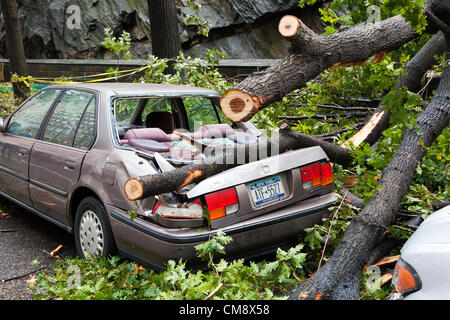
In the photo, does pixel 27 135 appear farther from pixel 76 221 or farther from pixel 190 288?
pixel 190 288

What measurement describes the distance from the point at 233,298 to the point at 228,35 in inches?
748

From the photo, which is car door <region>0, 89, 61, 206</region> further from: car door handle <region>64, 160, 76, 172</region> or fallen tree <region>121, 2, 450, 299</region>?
fallen tree <region>121, 2, 450, 299</region>

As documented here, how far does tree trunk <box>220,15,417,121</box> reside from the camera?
3.86m

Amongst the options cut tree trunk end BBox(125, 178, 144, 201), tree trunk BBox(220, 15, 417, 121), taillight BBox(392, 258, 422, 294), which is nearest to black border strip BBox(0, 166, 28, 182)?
cut tree trunk end BBox(125, 178, 144, 201)

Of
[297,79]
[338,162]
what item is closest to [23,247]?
[297,79]

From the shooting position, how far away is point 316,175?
409cm

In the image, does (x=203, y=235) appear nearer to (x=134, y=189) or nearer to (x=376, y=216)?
(x=134, y=189)

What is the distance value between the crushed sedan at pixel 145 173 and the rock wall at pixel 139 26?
15.9m

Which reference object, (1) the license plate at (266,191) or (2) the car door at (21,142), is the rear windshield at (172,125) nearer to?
(1) the license plate at (266,191)

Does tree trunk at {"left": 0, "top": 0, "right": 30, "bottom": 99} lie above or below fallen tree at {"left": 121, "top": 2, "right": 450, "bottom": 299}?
above

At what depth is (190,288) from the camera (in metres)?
3.10

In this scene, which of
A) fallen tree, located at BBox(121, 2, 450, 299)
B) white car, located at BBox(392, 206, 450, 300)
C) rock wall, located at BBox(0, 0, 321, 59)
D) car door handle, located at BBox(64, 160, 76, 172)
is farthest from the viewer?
rock wall, located at BBox(0, 0, 321, 59)

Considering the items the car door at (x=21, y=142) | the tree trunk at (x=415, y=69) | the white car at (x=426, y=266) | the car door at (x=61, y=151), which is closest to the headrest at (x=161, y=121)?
the car door at (x=61, y=151)

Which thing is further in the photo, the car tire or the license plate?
the car tire
